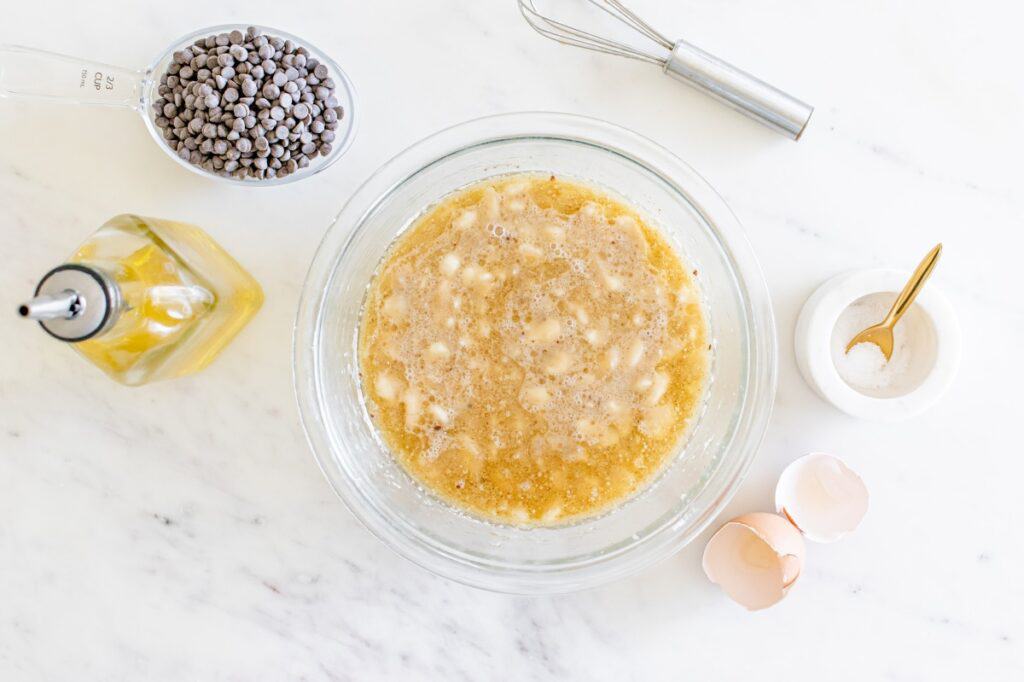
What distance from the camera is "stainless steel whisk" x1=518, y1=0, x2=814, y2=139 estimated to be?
54.8 inches

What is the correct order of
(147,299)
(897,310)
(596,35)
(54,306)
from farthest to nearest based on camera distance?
(596,35) < (897,310) < (147,299) < (54,306)

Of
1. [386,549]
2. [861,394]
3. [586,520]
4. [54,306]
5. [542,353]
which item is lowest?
[386,549]

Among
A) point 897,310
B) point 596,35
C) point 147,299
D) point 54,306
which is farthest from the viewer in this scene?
point 596,35

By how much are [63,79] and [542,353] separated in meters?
0.93

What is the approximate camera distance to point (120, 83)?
1.41 metres

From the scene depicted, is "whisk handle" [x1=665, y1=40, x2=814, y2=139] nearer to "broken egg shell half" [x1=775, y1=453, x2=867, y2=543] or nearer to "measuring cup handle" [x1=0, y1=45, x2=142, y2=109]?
"broken egg shell half" [x1=775, y1=453, x2=867, y2=543]

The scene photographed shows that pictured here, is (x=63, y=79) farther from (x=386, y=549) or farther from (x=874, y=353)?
(x=874, y=353)

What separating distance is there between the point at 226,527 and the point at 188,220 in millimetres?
529

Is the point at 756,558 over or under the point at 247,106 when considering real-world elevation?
under

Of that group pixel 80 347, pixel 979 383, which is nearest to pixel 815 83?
pixel 979 383

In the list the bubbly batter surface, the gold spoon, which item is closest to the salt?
the gold spoon

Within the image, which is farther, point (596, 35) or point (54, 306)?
point (596, 35)

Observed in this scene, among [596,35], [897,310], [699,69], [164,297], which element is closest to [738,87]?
[699,69]

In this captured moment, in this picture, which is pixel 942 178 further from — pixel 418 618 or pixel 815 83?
pixel 418 618
